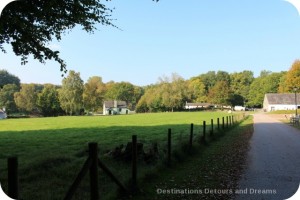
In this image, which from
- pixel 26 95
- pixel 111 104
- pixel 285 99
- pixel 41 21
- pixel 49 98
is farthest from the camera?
pixel 111 104

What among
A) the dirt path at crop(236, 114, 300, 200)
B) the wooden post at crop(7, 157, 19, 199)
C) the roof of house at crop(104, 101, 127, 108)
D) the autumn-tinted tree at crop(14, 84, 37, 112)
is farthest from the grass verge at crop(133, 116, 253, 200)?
the roof of house at crop(104, 101, 127, 108)

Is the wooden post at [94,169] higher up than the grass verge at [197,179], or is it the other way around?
the wooden post at [94,169]

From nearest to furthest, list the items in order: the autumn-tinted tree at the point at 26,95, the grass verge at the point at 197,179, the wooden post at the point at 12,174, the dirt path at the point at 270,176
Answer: the wooden post at the point at 12,174 → the dirt path at the point at 270,176 → the grass verge at the point at 197,179 → the autumn-tinted tree at the point at 26,95

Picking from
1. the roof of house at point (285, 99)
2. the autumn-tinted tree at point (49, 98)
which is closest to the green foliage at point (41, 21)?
the autumn-tinted tree at point (49, 98)

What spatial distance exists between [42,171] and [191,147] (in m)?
5.08

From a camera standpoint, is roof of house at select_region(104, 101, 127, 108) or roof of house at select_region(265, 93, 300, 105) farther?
roof of house at select_region(265, 93, 300, 105)

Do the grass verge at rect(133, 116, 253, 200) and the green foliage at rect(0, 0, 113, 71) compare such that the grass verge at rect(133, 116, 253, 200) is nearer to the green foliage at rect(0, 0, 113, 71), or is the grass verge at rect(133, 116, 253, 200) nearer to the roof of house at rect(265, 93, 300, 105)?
the green foliage at rect(0, 0, 113, 71)

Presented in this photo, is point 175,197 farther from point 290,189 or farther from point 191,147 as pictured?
point 191,147

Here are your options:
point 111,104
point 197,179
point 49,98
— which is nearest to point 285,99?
point 111,104

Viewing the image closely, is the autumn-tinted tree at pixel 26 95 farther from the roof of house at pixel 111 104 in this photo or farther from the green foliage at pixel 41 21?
the roof of house at pixel 111 104

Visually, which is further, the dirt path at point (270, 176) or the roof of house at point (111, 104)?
the roof of house at point (111, 104)

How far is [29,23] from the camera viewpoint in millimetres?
6770

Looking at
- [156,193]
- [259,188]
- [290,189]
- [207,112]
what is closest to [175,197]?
[156,193]

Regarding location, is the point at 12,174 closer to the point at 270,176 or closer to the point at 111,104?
the point at 270,176
